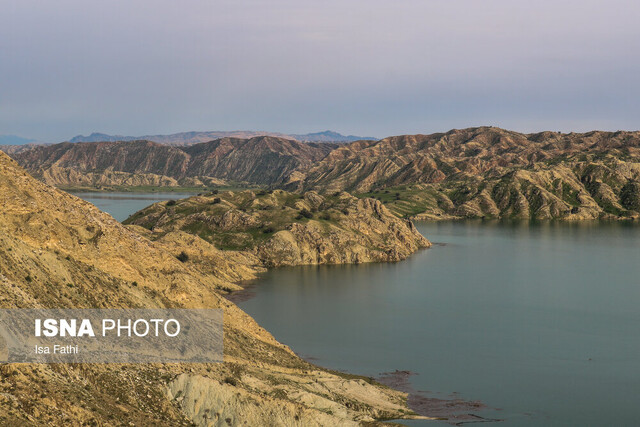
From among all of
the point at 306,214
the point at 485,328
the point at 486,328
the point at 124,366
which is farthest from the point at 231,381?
the point at 306,214

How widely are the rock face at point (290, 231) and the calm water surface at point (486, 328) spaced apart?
26.2ft

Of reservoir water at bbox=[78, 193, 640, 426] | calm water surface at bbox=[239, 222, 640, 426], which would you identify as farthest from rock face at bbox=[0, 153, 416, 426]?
reservoir water at bbox=[78, 193, 640, 426]

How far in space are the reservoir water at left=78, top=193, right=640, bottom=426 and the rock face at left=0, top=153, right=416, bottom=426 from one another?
1573 centimetres

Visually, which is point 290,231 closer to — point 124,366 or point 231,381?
point 231,381

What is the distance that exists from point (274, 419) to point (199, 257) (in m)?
99.8

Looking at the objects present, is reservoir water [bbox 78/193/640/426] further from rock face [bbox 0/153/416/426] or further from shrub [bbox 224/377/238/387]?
shrub [bbox 224/377/238/387]

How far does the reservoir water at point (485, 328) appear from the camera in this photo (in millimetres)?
72562

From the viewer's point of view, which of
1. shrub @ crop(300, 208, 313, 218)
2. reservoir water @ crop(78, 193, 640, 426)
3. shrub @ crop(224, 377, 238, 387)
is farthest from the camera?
shrub @ crop(300, 208, 313, 218)

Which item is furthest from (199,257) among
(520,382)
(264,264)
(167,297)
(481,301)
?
(520,382)

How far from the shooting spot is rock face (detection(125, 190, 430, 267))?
170375 mm

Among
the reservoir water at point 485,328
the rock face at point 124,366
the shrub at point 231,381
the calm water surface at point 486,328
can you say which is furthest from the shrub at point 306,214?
the shrub at point 231,381

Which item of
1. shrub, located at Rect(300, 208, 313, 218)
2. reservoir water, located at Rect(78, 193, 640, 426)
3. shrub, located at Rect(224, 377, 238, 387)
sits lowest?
reservoir water, located at Rect(78, 193, 640, 426)

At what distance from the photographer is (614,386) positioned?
246 feet

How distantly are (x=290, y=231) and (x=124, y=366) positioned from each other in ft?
424
